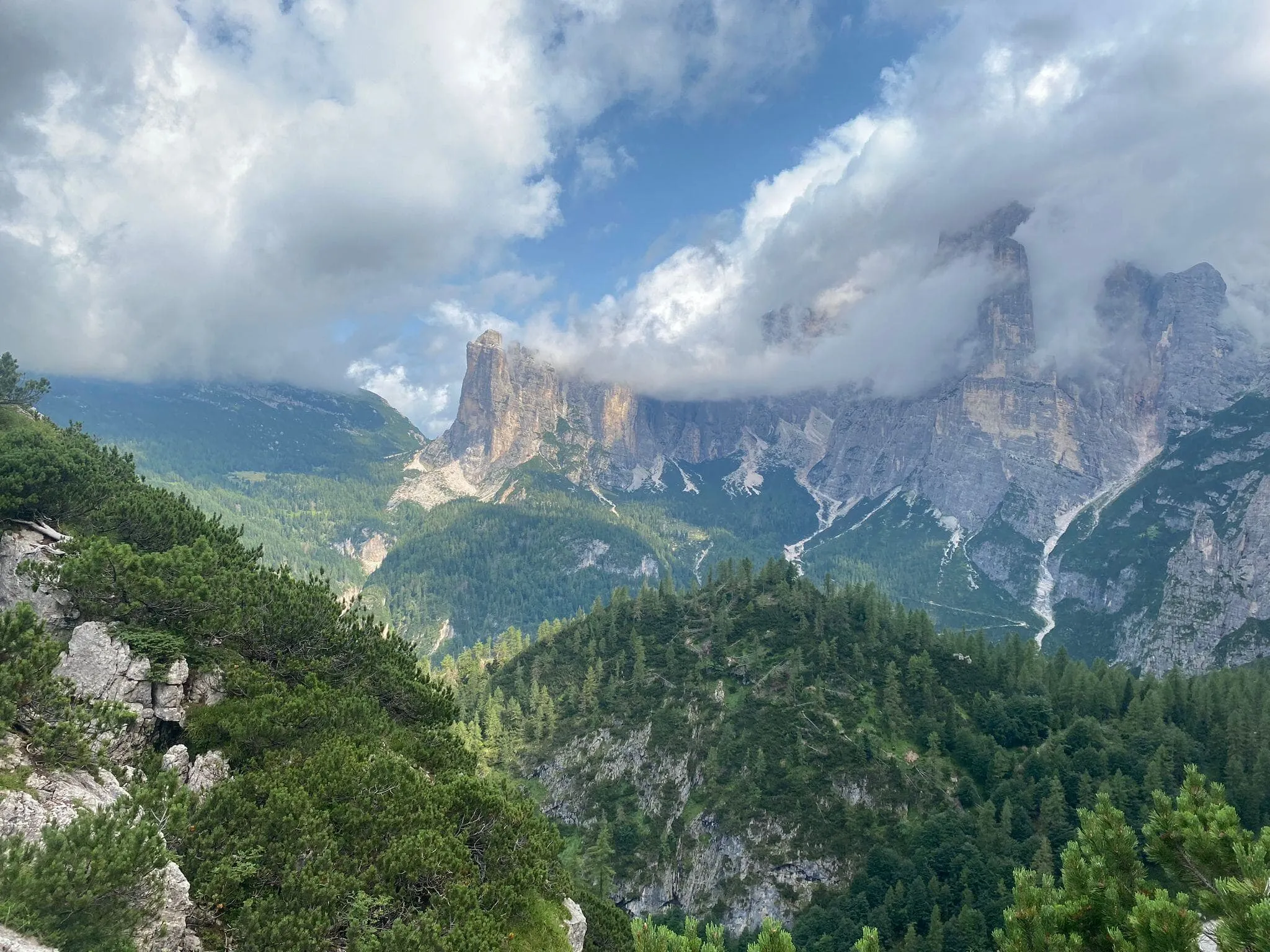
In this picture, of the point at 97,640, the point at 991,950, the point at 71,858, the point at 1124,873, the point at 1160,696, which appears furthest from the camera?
the point at 1160,696

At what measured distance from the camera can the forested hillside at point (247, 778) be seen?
67.9ft

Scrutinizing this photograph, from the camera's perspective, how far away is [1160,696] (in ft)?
409

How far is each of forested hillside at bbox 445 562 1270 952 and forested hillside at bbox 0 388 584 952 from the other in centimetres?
6960

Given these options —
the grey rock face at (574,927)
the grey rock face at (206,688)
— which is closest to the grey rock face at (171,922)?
the grey rock face at (206,688)

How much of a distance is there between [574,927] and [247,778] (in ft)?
63.3

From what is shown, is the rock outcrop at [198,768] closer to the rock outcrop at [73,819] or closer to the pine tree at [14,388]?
the rock outcrop at [73,819]

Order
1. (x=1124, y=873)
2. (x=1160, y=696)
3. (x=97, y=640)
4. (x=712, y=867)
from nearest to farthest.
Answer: (x=1124, y=873) < (x=97, y=640) < (x=712, y=867) < (x=1160, y=696)

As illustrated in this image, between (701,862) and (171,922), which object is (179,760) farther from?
(701,862)

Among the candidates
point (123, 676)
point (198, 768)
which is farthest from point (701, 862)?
point (123, 676)

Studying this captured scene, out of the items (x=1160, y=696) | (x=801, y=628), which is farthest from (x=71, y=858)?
(x=1160, y=696)

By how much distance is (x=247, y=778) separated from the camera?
2905 cm

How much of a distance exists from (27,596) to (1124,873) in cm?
5191

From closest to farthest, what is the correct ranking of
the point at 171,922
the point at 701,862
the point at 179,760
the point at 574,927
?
the point at 171,922
the point at 179,760
the point at 574,927
the point at 701,862

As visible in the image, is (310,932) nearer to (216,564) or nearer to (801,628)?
(216,564)
